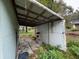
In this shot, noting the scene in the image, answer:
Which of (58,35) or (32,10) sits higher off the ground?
(32,10)

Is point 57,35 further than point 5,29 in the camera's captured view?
Yes

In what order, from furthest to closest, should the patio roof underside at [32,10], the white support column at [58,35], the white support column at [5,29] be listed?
the white support column at [58,35] → the patio roof underside at [32,10] → the white support column at [5,29]

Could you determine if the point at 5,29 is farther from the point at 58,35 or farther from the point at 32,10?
the point at 58,35

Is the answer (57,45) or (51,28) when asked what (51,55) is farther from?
(51,28)

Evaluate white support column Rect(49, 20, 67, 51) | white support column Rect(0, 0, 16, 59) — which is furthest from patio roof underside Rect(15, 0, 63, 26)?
white support column Rect(0, 0, 16, 59)

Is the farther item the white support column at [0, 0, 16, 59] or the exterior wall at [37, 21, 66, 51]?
the exterior wall at [37, 21, 66, 51]

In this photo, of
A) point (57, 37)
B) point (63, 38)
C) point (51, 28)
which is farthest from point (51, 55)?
point (51, 28)

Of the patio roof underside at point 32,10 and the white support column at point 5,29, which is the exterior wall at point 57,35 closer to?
the patio roof underside at point 32,10

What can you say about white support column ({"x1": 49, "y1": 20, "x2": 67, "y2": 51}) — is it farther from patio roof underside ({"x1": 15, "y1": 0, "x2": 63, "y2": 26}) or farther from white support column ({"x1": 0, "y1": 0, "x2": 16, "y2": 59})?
white support column ({"x1": 0, "y1": 0, "x2": 16, "y2": 59})

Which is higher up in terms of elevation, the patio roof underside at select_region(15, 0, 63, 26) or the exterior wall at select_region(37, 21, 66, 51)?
the patio roof underside at select_region(15, 0, 63, 26)

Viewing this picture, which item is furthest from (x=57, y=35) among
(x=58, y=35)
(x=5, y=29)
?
(x=5, y=29)

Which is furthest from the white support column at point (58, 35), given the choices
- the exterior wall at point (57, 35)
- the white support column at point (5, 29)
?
the white support column at point (5, 29)

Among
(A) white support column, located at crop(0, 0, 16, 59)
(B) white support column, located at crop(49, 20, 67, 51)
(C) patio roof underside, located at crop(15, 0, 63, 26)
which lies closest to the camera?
(A) white support column, located at crop(0, 0, 16, 59)

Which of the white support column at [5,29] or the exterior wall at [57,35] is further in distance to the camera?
the exterior wall at [57,35]
